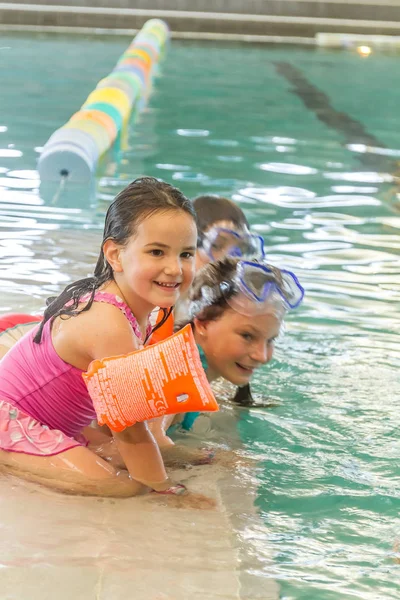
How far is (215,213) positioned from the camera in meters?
4.48

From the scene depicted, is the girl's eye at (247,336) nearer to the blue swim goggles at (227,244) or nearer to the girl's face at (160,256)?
the girl's face at (160,256)

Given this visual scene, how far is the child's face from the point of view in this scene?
2988 mm

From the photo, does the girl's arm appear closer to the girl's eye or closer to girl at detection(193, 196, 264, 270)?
the girl's eye

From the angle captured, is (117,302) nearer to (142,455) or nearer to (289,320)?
(142,455)

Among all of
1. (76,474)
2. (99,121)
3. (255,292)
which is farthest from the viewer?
(99,121)

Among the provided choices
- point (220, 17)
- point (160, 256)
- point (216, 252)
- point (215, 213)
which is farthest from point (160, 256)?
point (220, 17)

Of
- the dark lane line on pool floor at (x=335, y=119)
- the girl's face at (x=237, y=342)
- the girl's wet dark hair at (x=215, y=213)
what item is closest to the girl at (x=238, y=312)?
the girl's face at (x=237, y=342)

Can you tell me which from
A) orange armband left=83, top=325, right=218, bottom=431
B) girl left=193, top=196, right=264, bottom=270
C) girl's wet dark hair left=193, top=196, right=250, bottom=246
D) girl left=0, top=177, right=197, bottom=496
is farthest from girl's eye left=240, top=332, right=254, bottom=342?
girl's wet dark hair left=193, top=196, right=250, bottom=246

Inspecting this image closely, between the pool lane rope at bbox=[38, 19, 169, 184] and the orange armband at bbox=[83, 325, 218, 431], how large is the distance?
17.2 ft

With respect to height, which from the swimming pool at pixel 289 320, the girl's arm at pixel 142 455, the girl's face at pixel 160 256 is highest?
the girl's face at pixel 160 256

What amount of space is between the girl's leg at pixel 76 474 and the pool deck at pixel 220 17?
15509 millimetres

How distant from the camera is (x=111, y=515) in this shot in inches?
118

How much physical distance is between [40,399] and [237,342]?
2.51 ft

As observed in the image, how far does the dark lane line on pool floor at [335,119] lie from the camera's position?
9.40 meters
